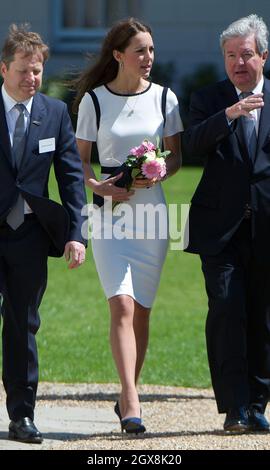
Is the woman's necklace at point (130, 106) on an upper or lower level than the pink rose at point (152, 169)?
upper

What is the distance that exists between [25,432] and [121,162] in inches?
60.7

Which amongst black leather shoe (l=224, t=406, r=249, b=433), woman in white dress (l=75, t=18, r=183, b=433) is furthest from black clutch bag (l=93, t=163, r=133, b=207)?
black leather shoe (l=224, t=406, r=249, b=433)

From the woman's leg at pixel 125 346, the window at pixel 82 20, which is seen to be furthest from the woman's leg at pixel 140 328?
the window at pixel 82 20

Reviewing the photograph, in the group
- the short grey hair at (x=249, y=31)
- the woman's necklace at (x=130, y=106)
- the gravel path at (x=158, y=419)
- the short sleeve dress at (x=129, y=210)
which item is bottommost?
the gravel path at (x=158, y=419)

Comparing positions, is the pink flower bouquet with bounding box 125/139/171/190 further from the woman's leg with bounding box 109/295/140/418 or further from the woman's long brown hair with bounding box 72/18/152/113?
the woman's leg with bounding box 109/295/140/418

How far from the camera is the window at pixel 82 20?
26.4m

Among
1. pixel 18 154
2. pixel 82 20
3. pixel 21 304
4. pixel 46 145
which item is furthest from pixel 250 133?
pixel 82 20

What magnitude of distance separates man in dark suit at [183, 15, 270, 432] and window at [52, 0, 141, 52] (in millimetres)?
19514

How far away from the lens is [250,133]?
664 cm

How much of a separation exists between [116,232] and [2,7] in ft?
66.2

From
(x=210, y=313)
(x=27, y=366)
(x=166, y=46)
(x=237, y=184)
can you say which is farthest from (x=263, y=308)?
(x=166, y=46)

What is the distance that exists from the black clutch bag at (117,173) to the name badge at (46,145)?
45cm

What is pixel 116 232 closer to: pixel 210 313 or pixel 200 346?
pixel 210 313

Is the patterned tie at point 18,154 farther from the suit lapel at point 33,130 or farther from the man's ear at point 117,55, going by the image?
the man's ear at point 117,55
